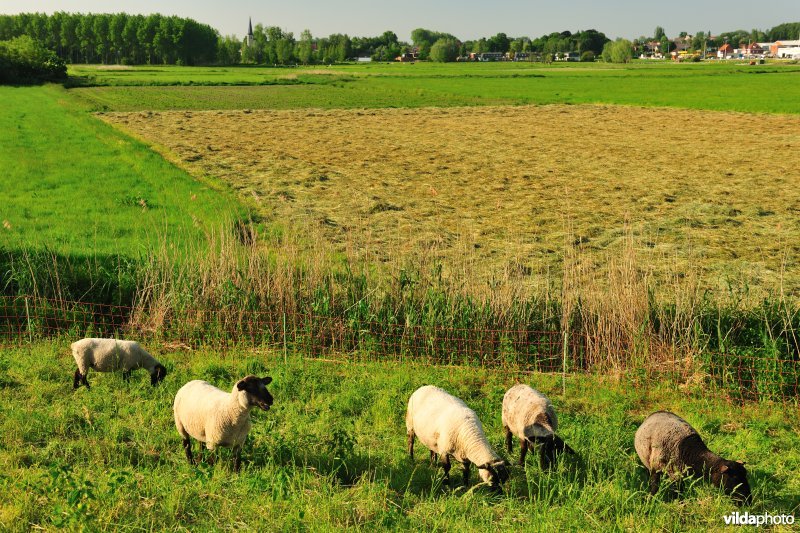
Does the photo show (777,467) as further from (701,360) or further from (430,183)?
(430,183)

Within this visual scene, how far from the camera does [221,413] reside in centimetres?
684

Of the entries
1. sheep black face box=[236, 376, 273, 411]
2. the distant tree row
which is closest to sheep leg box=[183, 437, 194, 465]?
sheep black face box=[236, 376, 273, 411]

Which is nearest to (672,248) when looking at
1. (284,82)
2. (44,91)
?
(44,91)

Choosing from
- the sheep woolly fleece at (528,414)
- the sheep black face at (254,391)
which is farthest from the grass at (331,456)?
the sheep black face at (254,391)

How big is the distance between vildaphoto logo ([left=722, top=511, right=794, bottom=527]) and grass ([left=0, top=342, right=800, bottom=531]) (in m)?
0.11

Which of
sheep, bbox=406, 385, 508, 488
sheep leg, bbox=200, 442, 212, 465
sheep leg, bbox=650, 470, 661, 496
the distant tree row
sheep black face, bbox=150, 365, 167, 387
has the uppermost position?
the distant tree row

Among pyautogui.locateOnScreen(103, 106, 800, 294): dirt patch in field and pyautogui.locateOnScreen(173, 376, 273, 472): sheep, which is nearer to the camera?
pyautogui.locateOnScreen(173, 376, 273, 472): sheep

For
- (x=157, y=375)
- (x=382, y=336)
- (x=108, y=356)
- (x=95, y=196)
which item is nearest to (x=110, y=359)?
(x=108, y=356)

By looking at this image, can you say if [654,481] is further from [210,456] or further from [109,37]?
[109,37]

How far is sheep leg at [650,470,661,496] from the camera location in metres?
6.62

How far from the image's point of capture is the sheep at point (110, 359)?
8852 millimetres

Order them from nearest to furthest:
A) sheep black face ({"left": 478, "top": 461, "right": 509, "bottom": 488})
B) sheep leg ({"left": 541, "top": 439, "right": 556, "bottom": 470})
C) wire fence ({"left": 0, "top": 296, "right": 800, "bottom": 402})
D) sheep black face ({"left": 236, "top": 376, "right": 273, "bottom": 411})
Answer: sheep black face ({"left": 478, "top": 461, "right": 509, "bottom": 488}) < sheep black face ({"left": 236, "top": 376, "right": 273, "bottom": 411}) < sheep leg ({"left": 541, "top": 439, "right": 556, "bottom": 470}) < wire fence ({"left": 0, "top": 296, "right": 800, "bottom": 402})

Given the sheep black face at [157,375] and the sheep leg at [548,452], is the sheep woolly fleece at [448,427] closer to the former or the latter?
the sheep leg at [548,452]

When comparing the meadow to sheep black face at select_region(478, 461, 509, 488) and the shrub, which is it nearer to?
sheep black face at select_region(478, 461, 509, 488)
